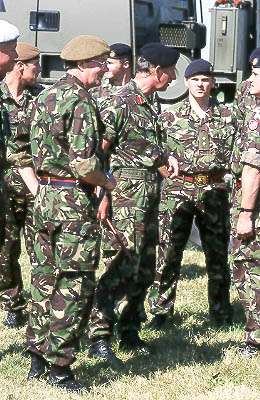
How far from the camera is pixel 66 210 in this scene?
5066mm

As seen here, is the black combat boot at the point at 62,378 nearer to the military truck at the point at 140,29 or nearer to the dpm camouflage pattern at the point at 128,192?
the dpm camouflage pattern at the point at 128,192

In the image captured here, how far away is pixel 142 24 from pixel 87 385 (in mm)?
5202

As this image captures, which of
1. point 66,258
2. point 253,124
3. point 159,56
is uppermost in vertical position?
point 159,56

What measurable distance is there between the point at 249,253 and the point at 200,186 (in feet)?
3.09

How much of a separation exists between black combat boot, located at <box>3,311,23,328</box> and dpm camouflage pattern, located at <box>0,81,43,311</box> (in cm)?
4

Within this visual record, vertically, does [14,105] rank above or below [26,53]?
below

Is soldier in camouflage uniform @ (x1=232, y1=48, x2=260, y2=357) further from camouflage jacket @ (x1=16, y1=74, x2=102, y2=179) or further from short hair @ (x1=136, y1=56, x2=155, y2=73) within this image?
camouflage jacket @ (x1=16, y1=74, x2=102, y2=179)

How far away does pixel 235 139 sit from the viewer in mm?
6957

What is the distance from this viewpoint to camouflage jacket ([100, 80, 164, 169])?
19.0 feet

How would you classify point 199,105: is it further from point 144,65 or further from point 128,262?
point 128,262

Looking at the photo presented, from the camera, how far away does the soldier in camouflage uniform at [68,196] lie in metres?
5.01

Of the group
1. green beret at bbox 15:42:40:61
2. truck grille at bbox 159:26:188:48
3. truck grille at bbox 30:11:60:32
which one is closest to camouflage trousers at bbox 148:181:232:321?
green beret at bbox 15:42:40:61

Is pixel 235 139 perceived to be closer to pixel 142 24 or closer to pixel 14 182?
pixel 14 182

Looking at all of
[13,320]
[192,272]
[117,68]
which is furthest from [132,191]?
[192,272]
